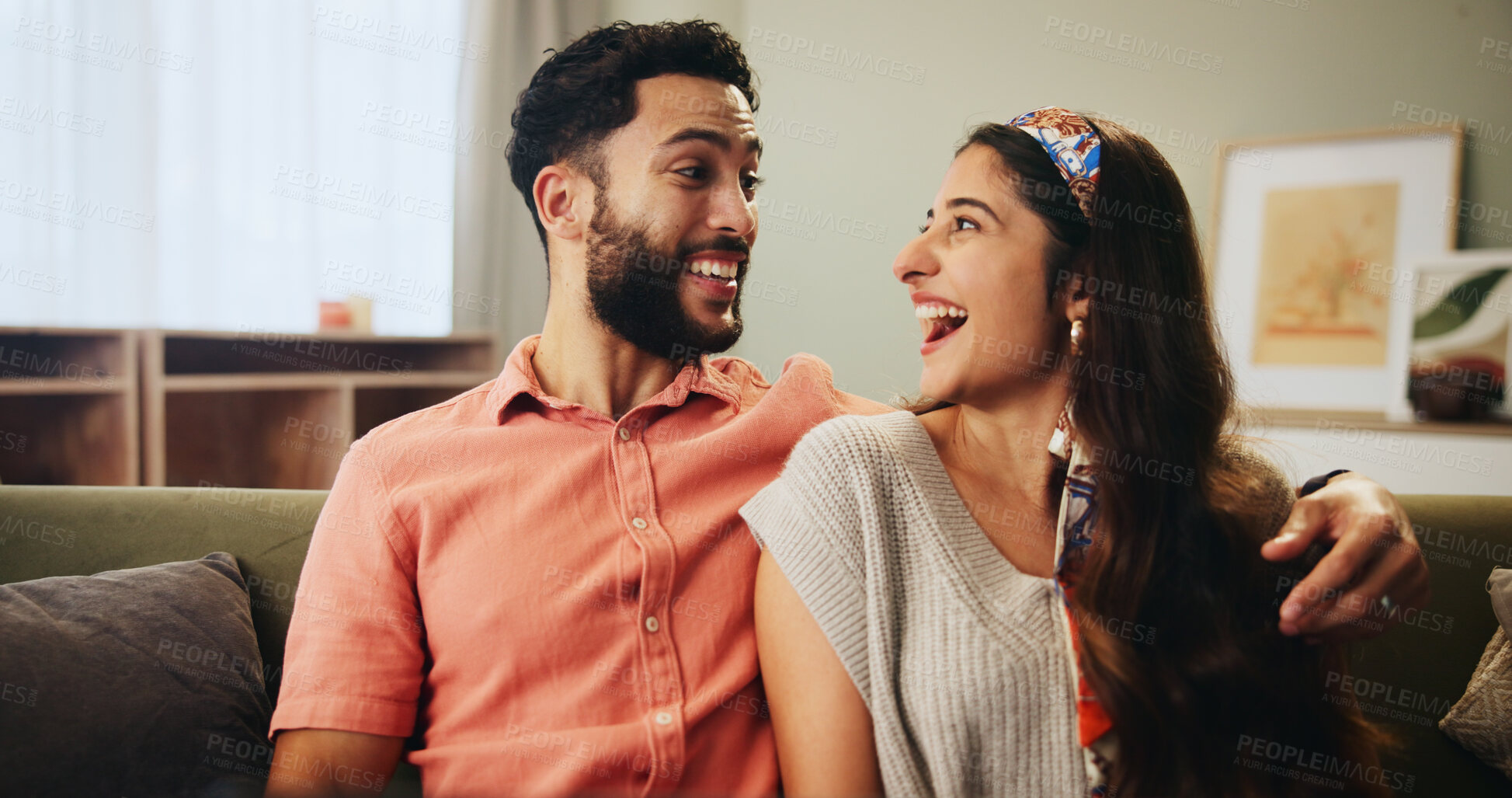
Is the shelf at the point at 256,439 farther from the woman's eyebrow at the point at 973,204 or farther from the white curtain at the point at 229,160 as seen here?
the woman's eyebrow at the point at 973,204

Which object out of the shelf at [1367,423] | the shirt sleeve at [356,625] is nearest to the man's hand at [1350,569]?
the shirt sleeve at [356,625]

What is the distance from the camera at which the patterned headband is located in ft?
3.65

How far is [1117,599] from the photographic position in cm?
106

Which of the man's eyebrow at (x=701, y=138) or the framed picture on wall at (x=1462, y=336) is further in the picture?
the framed picture on wall at (x=1462, y=336)

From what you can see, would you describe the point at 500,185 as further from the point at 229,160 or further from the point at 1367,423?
the point at 1367,423

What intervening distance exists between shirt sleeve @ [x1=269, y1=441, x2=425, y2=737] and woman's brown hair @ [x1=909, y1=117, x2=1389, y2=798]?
0.79 metres

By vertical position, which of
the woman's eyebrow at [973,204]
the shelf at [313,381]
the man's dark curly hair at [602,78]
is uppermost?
the man's dark curly hair at [602,78]

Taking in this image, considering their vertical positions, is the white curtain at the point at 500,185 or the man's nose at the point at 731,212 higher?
the white curtain at the point at 500,185

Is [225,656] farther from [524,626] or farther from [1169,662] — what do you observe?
[1169,662]

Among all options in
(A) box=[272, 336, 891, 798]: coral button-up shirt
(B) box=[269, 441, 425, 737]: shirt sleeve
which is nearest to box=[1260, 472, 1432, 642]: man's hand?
(A) box=[272, 336, 891, 798]: coral button-up shirt

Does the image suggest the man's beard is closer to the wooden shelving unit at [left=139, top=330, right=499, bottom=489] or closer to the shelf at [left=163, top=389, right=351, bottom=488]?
the wooden shelving unit at [left=139, top=330, right=499, bottom=489]

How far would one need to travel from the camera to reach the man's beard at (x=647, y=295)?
1337 millimetres

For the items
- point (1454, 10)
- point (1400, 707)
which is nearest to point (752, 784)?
point (1400, 707)

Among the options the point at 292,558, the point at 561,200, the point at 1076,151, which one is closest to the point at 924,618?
the point at 1076,151
